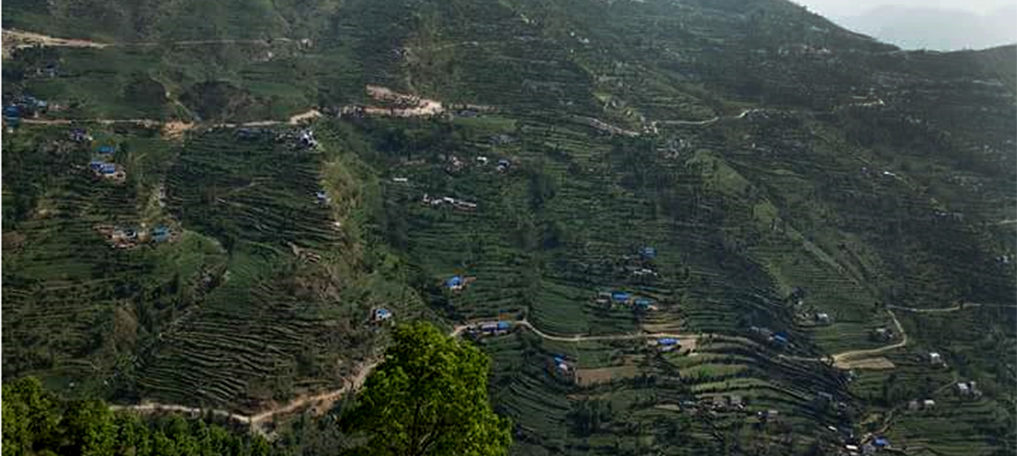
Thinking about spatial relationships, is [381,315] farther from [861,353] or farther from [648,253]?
[861,353]

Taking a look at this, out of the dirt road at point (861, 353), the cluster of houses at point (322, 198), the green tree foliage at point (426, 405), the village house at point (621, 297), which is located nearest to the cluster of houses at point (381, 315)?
the cluster of houses at point (322, 198)

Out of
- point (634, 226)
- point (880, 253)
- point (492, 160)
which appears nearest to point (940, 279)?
point (880, 253)

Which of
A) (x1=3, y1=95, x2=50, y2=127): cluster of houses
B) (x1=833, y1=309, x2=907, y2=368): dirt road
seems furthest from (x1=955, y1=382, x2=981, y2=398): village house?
(x1=3, y1=95, x2=50, y2=127): cluster of houses

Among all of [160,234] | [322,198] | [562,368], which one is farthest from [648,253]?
[160,234]

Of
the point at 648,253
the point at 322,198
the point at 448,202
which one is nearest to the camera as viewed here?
the point at 322,198

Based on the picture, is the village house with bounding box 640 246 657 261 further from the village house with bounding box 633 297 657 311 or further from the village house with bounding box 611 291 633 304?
the village house with bounding box 633 297 657 311

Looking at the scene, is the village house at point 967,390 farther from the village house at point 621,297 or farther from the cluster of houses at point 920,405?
the village house at point 621,297

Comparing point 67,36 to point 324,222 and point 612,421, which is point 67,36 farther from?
point 612,421
